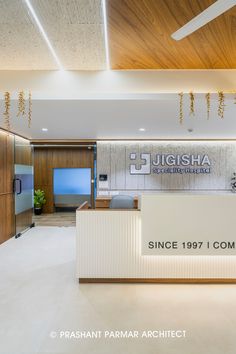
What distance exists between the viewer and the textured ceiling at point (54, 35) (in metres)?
1.94

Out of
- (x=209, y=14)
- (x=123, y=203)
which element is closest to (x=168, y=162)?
(x=123, y=203)

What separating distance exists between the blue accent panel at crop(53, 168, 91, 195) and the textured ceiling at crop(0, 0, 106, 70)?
625 centimetres

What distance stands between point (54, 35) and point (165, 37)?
1061 millimetres

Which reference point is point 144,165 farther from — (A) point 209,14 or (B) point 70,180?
(A) point 209,14

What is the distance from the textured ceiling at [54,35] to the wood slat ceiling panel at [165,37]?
0.56 feet

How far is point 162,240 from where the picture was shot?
3.20m

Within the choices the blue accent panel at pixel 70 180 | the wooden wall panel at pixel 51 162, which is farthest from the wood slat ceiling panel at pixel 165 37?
the blue accent panel at pixel 70 180

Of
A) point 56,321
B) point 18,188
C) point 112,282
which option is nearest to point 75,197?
point 18,188

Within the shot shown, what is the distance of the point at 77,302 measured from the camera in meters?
2.83

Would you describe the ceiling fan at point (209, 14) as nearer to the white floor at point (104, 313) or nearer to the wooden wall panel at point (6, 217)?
the white floor at point (104, 313)

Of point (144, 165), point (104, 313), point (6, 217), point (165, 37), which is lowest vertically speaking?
point (104, 313)

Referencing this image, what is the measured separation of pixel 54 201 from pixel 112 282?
6254 mm

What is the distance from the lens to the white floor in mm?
2109

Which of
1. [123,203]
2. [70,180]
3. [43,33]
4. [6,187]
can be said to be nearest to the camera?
[43,33]
